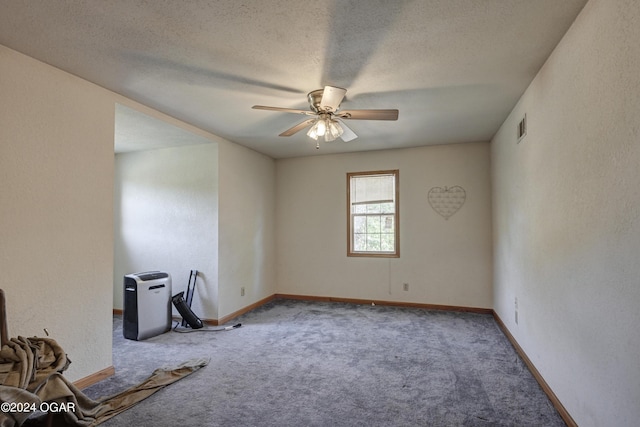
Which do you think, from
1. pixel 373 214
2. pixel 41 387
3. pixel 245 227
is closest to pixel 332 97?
pixel 41 387

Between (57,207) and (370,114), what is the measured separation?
252 centimetres

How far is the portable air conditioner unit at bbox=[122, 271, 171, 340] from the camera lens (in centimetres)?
364

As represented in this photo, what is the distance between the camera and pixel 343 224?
17.7 feet

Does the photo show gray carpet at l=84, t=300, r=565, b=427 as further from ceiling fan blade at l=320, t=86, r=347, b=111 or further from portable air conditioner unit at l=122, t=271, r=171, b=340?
ceiling fan blade at l=320, t=86, r=347, b=111

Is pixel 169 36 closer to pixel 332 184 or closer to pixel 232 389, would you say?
pixel 232 389

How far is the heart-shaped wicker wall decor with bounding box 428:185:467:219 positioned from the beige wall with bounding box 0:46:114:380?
4.11 meters

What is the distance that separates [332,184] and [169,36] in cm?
Result: 367

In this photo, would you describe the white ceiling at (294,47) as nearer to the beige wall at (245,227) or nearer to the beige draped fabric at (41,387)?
the beige wall at (245,227)

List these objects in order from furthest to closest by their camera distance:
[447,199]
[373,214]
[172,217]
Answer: [373,214] < [447,199] < [172,217]

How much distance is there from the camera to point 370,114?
8.87ft

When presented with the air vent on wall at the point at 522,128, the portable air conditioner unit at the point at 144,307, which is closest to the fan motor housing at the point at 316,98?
the air vent on wall at the point at 522,128

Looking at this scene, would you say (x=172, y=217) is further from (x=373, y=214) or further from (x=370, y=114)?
(x=370, y=114)

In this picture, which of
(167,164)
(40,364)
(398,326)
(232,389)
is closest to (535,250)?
(398,326)

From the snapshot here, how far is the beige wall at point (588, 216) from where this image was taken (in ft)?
4.80
